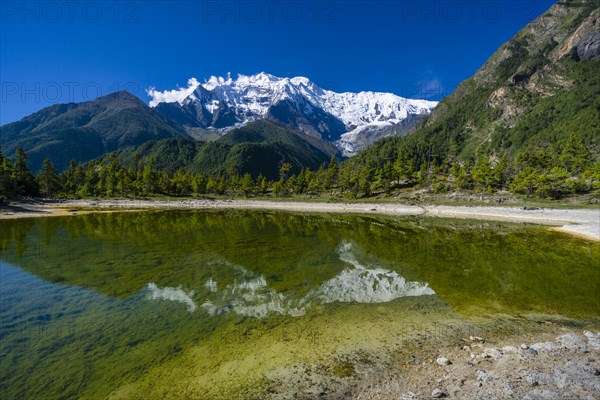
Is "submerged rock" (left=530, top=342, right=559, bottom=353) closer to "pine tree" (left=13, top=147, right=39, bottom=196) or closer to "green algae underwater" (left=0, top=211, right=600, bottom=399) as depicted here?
"green algae underwater" (left=0, top=211, right=600, bottom=399)

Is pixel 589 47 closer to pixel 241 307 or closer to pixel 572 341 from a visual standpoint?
pixel 572 341

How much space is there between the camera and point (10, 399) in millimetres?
9578

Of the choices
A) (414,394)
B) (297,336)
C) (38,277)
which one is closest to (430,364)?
(414,394)

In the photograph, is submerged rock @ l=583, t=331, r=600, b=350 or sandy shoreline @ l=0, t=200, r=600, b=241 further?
sandy shoreline @ l=0, t=200, r=600, b=241

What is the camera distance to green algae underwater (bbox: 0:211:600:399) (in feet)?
35.8

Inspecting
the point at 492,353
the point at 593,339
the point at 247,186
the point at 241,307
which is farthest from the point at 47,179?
the point at 593,339

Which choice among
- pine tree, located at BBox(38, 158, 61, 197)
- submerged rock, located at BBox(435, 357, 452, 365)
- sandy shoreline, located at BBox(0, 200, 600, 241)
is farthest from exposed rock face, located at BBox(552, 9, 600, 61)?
pine tree, located at BBox(38, 158, 61, 197)

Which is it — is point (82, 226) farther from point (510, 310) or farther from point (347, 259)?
point (510, 310)

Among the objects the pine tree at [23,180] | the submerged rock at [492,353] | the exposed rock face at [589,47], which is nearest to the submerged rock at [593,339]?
the submerged rock at [492,353]

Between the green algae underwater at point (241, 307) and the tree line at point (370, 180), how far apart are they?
67603 mm

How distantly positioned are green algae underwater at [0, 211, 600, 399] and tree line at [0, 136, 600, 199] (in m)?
67.6

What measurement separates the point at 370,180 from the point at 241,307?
380 ft

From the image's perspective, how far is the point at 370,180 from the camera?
126 metres

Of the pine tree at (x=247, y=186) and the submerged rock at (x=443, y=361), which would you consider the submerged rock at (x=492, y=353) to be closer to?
the submerged rock at (x=443, y=361)
